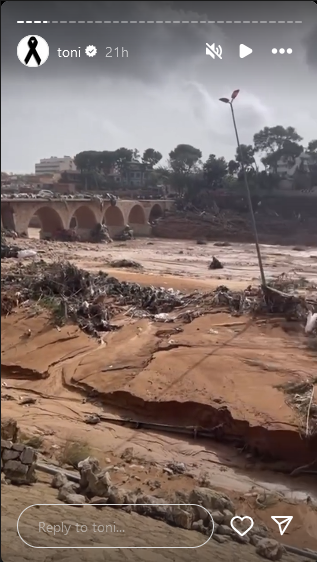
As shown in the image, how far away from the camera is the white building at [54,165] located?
2.06 metres

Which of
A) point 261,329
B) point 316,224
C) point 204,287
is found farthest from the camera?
point 204,287

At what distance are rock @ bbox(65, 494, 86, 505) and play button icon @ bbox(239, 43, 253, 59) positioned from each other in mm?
1904

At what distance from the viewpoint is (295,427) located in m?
2.69

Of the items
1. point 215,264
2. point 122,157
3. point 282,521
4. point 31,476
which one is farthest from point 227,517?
point 215,264

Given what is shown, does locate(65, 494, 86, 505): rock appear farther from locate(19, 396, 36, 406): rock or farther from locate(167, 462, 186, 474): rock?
locate(19, 396, 36, 406): rock

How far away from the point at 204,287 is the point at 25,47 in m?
2.74

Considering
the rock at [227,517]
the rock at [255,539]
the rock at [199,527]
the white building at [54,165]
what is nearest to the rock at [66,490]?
the rock at [199,527]

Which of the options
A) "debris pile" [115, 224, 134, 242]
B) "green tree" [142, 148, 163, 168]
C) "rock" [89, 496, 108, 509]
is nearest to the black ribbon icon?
"green tree" [142, 148, 163, 168]

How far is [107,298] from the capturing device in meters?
3.27

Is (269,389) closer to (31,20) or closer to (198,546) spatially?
(198,546)

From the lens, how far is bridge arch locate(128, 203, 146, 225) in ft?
8.41

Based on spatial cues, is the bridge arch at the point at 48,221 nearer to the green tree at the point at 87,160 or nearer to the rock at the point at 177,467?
the green tree at the point at 87,160

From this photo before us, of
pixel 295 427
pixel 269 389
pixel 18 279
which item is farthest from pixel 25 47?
pixel 295 427

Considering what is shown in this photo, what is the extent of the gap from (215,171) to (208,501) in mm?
1426
